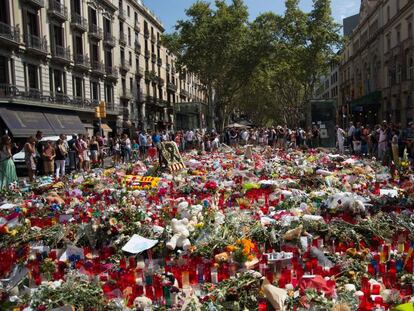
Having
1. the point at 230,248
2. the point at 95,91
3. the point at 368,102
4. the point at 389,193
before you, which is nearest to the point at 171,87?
the point at 95,91

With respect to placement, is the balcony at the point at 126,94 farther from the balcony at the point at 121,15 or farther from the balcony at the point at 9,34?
the balcony at the point at 9,34

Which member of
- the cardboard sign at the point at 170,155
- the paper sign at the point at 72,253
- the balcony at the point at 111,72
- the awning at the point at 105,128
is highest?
the balcony at the point at 111,72

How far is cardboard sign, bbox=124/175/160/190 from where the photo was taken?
1088 centimetres

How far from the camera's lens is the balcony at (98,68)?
39219 millimetres

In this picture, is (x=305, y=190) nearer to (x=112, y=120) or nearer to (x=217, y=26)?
(x=217, y=26)

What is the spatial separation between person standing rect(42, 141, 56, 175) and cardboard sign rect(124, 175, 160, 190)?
3799 mm

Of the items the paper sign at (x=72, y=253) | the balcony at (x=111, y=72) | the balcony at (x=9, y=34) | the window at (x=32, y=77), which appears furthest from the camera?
the balcony at (x=111, y=72)

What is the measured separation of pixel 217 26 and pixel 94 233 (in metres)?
32.7

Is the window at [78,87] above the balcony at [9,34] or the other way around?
the other way around

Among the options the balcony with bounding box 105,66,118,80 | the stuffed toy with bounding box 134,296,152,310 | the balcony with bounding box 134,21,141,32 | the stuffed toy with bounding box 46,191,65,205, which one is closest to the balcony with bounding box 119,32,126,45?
the balcony with bounding box 105,66,118,80

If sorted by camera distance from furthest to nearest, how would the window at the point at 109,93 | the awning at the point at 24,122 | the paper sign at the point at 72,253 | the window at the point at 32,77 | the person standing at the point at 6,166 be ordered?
the window at the point at 109,93 → the window at the point at 32,77 → the awning at the point at 24,122 → the person standing at the point at 6,166 → the paper sign at the point at 72,253

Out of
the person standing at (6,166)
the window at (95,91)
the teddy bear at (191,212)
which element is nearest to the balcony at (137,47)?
the window at (95,91)

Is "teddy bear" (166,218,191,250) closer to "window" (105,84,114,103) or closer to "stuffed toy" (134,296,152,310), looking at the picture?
"stuffed toy" (134,296,152,310)

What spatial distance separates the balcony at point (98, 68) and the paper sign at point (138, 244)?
34.9 m
